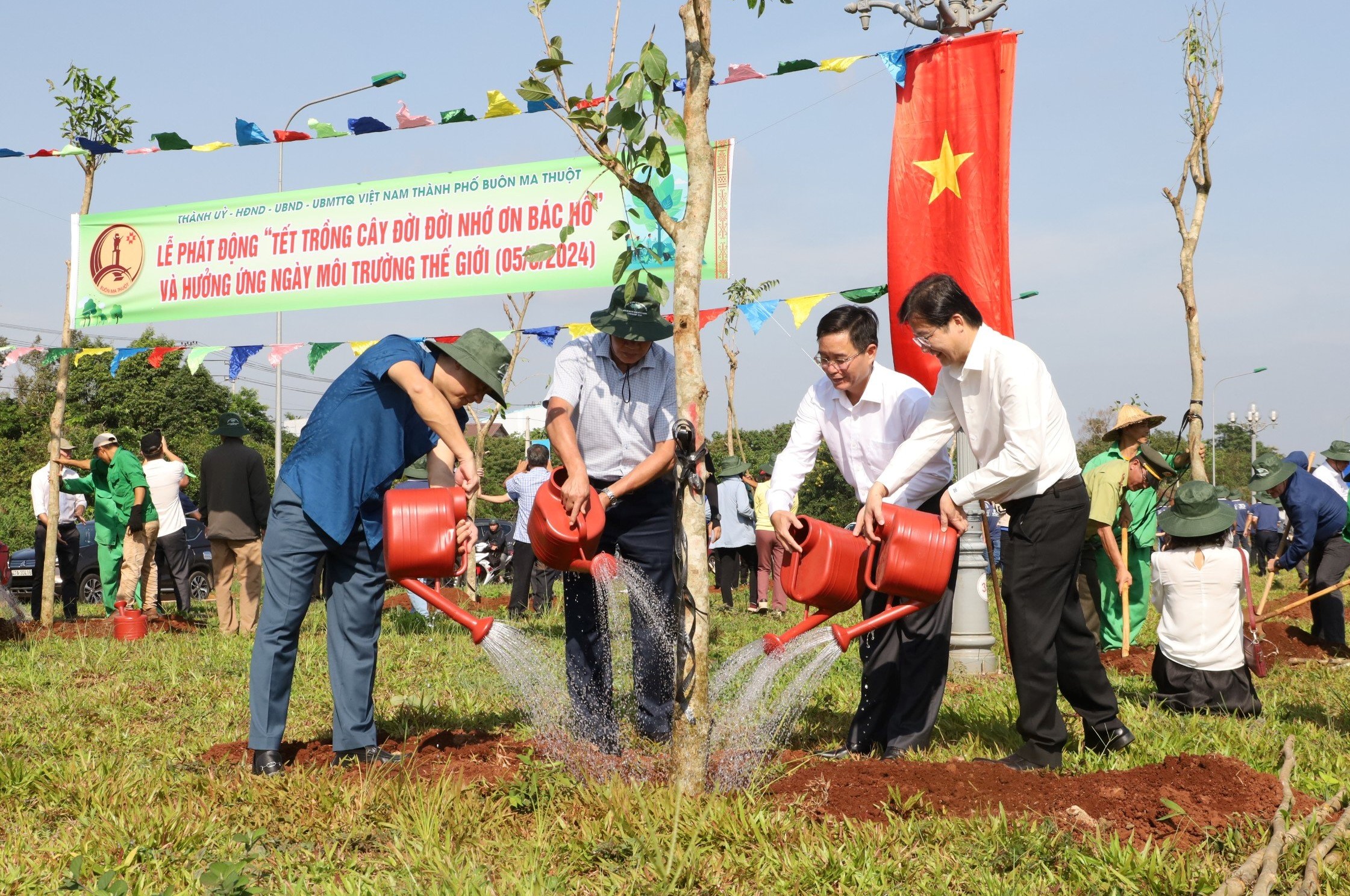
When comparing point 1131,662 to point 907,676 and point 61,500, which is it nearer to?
point 907,676

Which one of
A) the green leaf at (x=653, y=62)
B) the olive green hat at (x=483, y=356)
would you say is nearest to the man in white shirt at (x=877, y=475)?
the olive green hat at (x=483, y=356)

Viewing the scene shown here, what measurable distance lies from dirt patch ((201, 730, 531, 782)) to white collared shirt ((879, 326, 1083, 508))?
1.69 meters

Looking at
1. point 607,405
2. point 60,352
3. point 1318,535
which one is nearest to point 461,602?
point 60,352

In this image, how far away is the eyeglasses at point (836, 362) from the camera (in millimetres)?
4215

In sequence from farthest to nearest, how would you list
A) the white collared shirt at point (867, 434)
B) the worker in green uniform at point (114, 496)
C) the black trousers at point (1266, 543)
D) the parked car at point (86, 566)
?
the black trousers at point (1266, 543) → the parked car at point (86, 566) → the worker in green uniform at point (114, 496) → the white collared shirt at point (867, 434)

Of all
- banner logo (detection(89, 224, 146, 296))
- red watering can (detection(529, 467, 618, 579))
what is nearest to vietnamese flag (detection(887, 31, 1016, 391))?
red watering can (detection(529, 467, 618, 579))

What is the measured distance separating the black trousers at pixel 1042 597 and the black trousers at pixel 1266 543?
15320 millimetres

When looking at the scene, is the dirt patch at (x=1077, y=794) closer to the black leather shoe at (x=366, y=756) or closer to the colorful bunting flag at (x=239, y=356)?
the black leather shoe at (x=366, y=756)

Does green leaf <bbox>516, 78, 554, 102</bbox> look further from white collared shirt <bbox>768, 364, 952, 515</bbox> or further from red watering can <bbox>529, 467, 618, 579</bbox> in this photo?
white collared shirt <bbox>768, 364, 952, 515</bbox>

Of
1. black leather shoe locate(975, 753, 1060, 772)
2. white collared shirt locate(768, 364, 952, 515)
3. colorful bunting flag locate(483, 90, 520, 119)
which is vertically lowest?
black leather shoe locate(975, 753, 1060, 772)

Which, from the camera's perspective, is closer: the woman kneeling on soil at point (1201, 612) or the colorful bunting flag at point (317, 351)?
the woman kneeling on soil at point (1201, 612)

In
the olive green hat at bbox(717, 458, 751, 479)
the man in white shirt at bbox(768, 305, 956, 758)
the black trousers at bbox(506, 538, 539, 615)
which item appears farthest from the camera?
the olive green hat at bbox(717, 458, 751, 479)

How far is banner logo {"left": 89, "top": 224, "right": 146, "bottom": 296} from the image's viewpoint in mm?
8516

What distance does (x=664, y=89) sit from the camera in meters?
3.26
